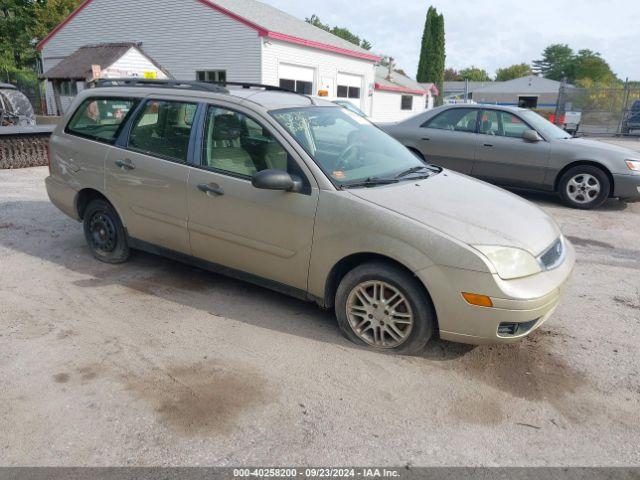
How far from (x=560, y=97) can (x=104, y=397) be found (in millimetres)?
26784

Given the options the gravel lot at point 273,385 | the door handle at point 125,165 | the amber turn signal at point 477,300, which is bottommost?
the gravel lot at point 273,385

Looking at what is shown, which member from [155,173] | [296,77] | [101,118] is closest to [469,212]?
[155,173]

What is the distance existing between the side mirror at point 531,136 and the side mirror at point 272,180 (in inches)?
228

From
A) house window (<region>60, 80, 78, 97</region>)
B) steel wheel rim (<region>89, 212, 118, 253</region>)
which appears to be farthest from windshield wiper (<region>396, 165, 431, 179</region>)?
house window (<region>60, 80, 78, 97</region>)

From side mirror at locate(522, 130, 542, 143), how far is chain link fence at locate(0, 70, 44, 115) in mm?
26085

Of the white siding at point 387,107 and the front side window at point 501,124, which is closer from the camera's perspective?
the front side window at point 501,124

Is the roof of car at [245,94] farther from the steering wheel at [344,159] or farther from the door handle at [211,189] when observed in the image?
the door handle at [211,189]

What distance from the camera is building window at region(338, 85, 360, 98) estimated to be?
85.2 feet

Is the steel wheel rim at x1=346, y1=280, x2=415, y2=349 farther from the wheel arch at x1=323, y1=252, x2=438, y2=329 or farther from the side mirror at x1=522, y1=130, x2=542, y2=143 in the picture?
the side mirror at x1=522, y1=130, x2=542, y2=143

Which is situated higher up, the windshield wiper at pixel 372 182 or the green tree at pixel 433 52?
the green tree at pixel 433 52

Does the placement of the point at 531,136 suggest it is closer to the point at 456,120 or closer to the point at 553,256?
the point at 456,120

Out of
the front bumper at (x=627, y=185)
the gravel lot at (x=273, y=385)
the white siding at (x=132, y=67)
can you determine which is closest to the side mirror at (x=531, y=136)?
the front bumper at (x=627, y=185)

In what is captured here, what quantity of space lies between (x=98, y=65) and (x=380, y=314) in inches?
770

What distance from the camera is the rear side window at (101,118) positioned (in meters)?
4.89
